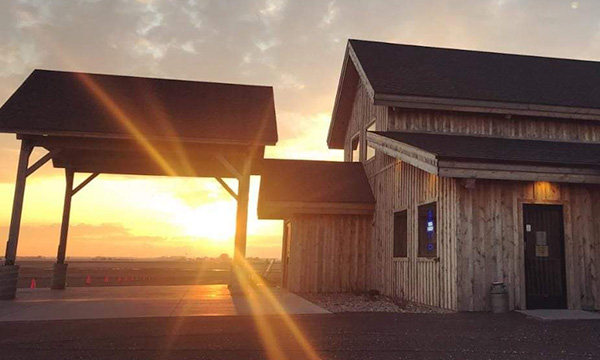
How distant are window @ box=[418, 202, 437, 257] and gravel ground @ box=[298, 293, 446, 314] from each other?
140 cm

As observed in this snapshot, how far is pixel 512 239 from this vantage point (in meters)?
10.8

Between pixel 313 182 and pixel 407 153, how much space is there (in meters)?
5.35

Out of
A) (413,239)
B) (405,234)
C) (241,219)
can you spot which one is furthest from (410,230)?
(241,219)

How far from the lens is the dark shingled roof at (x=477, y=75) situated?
46.1ft

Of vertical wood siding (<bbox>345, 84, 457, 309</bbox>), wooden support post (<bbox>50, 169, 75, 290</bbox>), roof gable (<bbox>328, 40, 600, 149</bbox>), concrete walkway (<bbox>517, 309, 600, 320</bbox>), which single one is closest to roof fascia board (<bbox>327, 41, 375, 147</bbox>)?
roof gable (<bbox>328, 40, 600, 149</bbox>)

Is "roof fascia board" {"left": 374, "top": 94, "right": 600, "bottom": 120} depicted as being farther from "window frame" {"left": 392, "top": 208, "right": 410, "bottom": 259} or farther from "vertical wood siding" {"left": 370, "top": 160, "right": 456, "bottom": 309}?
"window frame" {"left": 392, "top": 208, "right": 410, "bottom": 259}

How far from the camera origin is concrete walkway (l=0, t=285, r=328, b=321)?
9641 mm

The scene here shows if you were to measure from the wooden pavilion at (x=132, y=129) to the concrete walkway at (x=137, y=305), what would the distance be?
1513 millimetres

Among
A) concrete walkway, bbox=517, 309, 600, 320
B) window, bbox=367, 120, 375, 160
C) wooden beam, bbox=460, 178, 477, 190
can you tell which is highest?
window, bbox=367, 120, 375, 160

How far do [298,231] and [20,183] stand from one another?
27.1 feet

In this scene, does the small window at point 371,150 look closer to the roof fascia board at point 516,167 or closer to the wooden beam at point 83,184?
the roof fascia board at point 516,167

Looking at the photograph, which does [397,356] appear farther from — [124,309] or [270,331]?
[124,309]

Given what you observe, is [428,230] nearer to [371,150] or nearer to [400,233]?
[400,233]

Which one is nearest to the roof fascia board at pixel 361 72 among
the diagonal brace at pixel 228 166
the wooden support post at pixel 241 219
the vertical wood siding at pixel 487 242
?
the vertical wood siding at pixel 487 242
